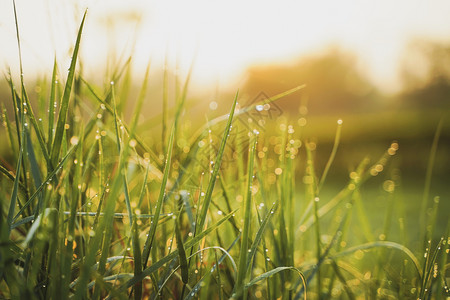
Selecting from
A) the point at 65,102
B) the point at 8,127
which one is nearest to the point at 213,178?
the point at 65,102

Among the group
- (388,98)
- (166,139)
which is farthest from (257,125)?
(388,98)

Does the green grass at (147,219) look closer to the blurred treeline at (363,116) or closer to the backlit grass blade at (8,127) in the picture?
the backlit grass blade at (8,127)

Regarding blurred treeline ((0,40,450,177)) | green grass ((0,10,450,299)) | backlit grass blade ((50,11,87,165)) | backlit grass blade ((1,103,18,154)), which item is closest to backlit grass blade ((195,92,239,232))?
green grass ((0,10,450,299))

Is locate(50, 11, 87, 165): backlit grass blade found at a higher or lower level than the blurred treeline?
higher

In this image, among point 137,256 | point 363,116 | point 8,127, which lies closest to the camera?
point 137,256

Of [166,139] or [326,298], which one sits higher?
[166,139]

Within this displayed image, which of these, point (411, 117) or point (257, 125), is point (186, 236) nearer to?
point (257, 125)

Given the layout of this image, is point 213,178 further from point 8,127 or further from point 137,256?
point 8,127

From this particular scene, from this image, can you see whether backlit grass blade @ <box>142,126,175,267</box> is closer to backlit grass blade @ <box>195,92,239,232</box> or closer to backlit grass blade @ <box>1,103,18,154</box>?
backlit grass blade @ <box>195,92,239,232</box>

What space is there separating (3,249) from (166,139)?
0.40m

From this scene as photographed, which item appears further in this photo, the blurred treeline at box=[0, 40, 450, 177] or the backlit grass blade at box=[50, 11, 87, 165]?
the blurred treeline at box=[0, 40, 450, 177]

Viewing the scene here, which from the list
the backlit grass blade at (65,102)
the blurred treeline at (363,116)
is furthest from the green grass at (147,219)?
the blurred treeline at (363,116)

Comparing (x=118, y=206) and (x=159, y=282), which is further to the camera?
(x=118, y=206)

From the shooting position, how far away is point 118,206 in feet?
2.20
